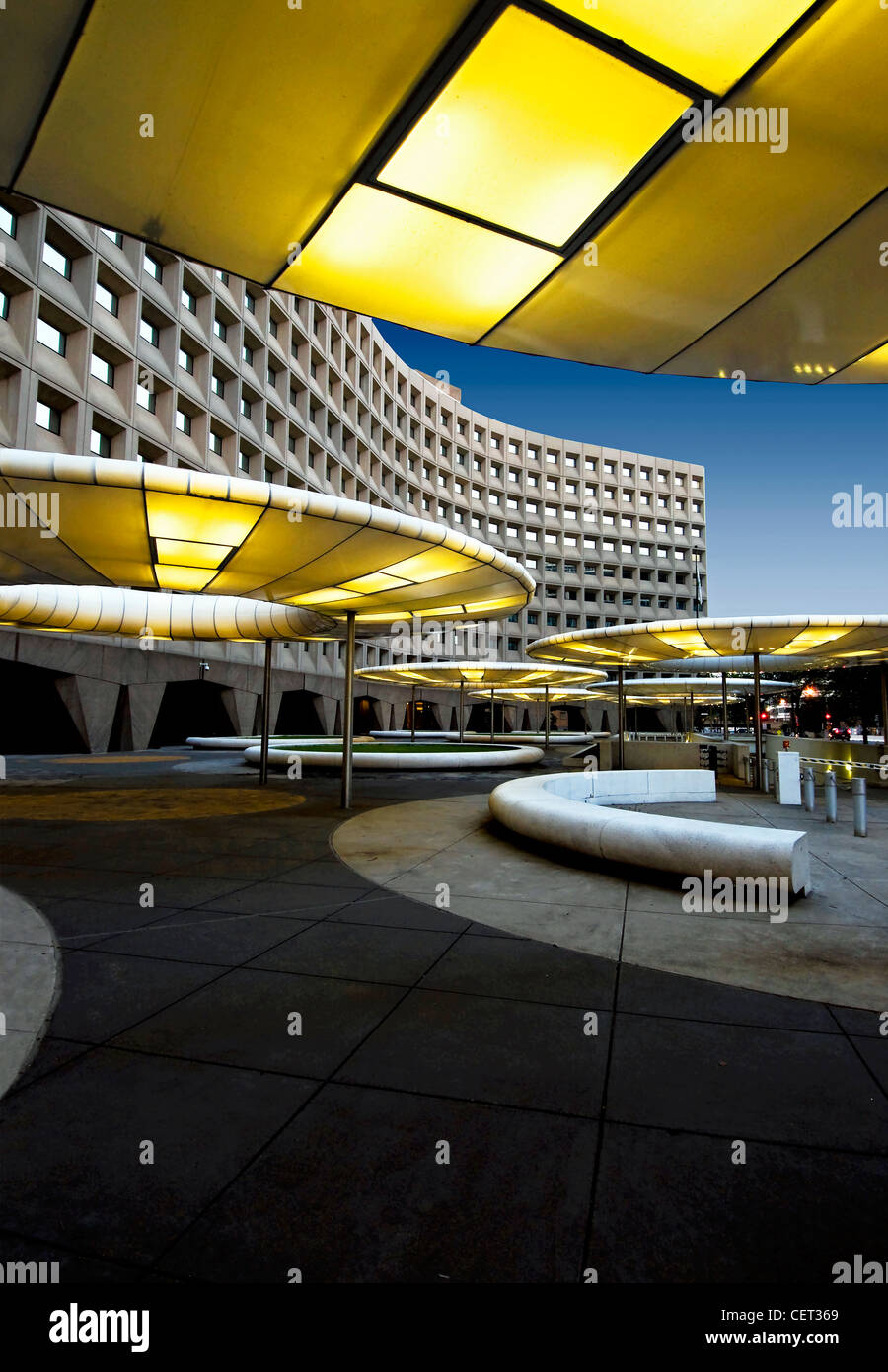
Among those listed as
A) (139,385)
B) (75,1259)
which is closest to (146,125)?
(75,1259)

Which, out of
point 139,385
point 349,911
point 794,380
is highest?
point 139,385

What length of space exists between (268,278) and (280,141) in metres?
0.60

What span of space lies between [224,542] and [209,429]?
26295 millimetres

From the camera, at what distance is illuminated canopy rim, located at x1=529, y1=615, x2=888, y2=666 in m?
15.7

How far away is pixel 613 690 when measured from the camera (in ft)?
162

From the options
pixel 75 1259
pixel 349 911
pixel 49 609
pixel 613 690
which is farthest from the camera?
pixel 613 690

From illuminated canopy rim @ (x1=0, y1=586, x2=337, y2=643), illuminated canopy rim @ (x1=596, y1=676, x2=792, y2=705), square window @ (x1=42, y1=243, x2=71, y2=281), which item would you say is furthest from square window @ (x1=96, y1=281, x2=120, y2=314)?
illuminated canopy rim @ (x1=596, y1=676, x2=792, y2=705)

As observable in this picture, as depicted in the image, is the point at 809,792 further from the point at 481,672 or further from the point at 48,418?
the point at 48,418

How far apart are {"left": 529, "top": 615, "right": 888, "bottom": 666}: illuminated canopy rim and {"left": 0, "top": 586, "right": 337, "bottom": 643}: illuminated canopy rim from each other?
795cm

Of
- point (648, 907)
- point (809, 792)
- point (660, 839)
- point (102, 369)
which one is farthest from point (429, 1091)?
point (102, 369)

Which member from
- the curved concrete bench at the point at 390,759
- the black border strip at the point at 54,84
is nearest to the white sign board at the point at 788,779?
the curved concrete bench at the point at 390,759

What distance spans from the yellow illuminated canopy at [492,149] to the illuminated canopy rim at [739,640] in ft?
46.2

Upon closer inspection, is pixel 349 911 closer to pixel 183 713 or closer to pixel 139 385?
pixel 139 385

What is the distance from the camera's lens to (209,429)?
105ft
